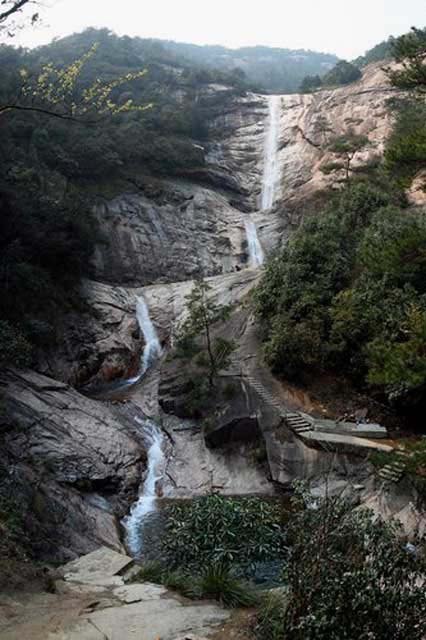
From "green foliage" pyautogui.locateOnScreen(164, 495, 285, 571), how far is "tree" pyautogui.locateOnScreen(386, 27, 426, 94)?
775 cm

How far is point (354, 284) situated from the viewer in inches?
690

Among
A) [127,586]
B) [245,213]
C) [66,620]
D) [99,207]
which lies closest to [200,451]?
[127,586]

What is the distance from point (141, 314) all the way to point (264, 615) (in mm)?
20822

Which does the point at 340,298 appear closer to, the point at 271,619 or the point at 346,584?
the point at 271,619

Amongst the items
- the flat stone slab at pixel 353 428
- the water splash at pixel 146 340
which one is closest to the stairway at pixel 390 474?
the flat stone slab at pixel 353 428

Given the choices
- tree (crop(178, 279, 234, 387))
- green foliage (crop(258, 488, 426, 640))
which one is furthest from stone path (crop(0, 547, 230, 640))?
tree (crop(178, 279, 234, 387))

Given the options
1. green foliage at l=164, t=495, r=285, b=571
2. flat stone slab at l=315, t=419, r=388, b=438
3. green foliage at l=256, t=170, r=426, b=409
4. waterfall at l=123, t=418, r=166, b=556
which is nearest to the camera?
green foliage at l=164, t=495, r=285, b=571

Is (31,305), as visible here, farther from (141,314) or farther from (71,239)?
(141,314)

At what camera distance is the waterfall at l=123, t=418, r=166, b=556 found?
40.1 feet

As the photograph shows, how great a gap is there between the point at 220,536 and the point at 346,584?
3.86 metres

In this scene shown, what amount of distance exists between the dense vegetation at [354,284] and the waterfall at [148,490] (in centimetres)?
477

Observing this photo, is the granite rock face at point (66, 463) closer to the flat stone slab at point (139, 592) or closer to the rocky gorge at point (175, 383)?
the rocky gorge at point (175, 383)

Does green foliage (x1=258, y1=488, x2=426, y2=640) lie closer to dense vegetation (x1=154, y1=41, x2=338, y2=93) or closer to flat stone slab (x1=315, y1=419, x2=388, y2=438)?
flat stone slab (x1=315, y1=419, x2=388, y2=438)

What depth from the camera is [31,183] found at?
23516mm
